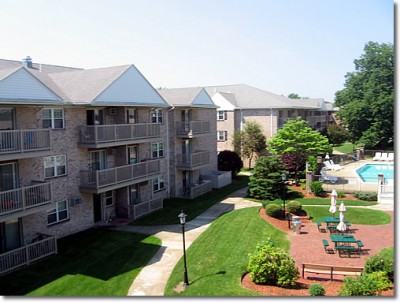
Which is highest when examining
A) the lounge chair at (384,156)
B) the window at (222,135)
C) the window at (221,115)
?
the window at (221,115)

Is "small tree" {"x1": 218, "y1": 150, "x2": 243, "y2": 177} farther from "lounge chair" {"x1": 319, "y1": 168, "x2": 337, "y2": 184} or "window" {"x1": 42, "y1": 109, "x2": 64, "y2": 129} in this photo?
"window" {"x1": 42, "y1": 109, "x2": 64, "y2": 129}

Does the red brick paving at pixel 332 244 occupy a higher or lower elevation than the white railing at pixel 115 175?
lower

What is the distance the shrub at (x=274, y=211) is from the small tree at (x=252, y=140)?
54.8 ft

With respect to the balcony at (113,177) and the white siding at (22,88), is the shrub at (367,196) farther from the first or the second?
the white siding at (22,88)

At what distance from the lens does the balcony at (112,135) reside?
60.3 ft

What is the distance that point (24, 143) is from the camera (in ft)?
48.1

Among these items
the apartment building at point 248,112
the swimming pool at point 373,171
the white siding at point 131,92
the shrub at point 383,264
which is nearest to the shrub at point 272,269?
the shrub at point 383,264

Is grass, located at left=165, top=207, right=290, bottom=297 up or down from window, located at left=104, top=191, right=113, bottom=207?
down

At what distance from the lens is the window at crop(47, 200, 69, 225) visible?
1731cm

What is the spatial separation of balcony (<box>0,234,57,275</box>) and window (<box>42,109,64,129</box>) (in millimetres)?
4713

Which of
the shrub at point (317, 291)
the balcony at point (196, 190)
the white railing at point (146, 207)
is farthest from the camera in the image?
the balcony at point (196, 190)

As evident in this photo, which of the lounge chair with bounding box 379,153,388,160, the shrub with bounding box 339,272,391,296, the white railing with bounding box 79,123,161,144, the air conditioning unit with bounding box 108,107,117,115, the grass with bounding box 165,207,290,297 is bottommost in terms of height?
the grass with bounding box 165,207,290,297

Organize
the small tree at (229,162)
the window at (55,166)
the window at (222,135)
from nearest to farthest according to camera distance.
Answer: the window at (55,166), the small tree at (229,162), the window at (222,135)

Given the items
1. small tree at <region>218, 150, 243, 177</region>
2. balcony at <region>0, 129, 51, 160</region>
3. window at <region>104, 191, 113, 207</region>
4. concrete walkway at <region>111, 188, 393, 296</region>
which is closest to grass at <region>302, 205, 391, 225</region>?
concrete walkway at <region>111, 188, 393, 296</region>
